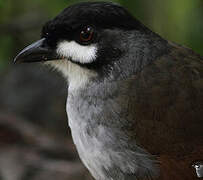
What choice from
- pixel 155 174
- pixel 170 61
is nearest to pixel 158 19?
pixel 170 61

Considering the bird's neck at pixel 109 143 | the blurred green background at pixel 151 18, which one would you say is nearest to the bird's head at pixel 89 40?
the bird's neck at pixel 109 143

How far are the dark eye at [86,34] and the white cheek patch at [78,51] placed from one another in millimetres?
37

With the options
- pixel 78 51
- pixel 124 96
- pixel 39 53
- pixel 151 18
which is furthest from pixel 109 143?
pixel 151 18

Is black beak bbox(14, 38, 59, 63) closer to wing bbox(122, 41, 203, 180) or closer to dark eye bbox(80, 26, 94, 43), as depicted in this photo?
dark eye bbox(80, 26, 94, 43)

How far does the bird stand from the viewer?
3.71m

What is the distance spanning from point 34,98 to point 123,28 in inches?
112

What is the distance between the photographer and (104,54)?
12.5 ft

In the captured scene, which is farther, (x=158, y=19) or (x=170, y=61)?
(x=158, y=19)

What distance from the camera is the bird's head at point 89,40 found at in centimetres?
375

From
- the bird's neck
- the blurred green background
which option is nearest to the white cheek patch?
the bird's neck

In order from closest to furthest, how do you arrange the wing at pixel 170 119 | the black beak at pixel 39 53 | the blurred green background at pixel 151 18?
the wing at pixel 170 119, the black beak at pixel 39 53, the blurred green background at pixel 151 18

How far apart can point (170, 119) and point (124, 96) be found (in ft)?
1.00

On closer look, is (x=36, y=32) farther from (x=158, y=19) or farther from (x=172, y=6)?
(x=172, y=6)

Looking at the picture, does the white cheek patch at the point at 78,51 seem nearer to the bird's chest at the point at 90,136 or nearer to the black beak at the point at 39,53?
the black beak at the point at 39,53
